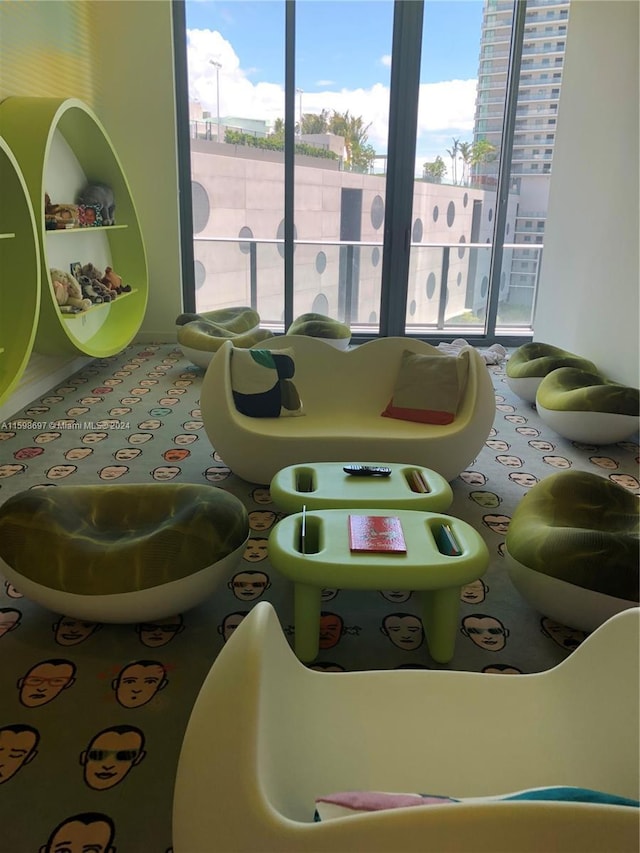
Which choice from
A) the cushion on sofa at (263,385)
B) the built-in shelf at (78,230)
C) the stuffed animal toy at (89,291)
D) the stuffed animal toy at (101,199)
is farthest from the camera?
the stuffed animal toy at (101,199)

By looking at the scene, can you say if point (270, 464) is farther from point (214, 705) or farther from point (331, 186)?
point (331, 186)

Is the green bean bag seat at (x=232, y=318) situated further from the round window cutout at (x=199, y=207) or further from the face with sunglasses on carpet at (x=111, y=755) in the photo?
the face with sunglasses on carpet at (x=111, y=755)

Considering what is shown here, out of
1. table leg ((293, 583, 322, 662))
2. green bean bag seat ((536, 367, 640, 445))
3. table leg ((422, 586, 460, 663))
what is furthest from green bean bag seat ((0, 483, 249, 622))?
green bean bag seat ((536, 367, 640, 445))

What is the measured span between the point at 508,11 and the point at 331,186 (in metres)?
2.04

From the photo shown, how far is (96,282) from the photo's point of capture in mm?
4812

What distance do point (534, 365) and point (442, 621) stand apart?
2.77 meters

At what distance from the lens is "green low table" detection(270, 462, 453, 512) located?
209cm

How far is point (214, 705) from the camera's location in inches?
38.9

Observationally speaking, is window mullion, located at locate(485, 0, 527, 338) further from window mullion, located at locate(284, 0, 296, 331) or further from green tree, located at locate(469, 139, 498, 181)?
window mullion, located at locate(284, 0, 296, 331)

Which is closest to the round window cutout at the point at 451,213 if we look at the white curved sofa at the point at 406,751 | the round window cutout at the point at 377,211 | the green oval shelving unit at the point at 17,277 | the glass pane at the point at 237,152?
the round window cutout at the point at 377,211

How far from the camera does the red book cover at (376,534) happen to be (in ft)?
5.74

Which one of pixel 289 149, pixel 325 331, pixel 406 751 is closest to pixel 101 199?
pixel 289 149

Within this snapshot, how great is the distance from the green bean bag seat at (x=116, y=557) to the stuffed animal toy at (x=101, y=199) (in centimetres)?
352

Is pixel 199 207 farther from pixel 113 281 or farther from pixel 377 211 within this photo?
pixel 377 211
